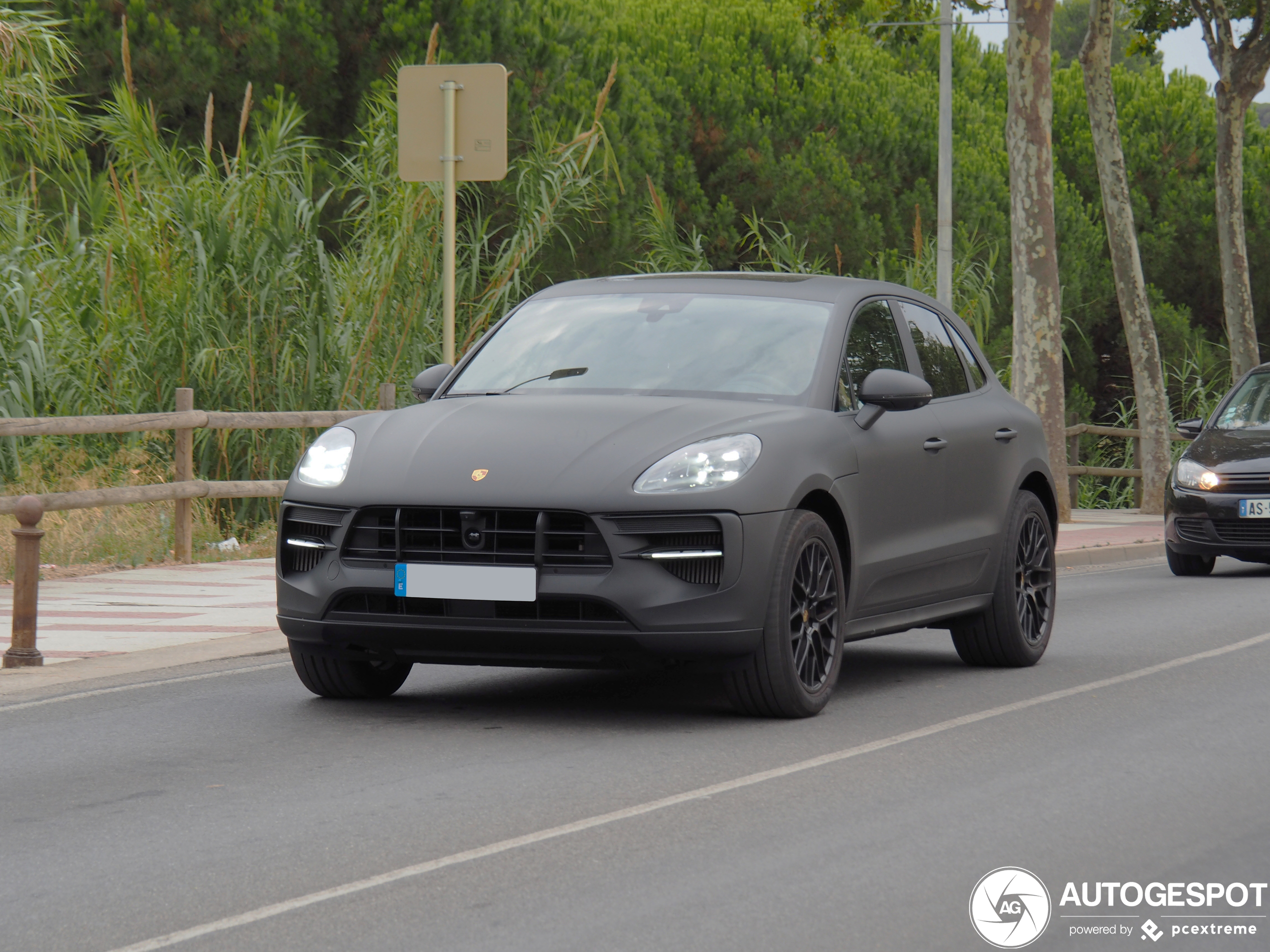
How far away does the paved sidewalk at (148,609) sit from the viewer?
962 cm

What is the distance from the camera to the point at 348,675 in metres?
7.96

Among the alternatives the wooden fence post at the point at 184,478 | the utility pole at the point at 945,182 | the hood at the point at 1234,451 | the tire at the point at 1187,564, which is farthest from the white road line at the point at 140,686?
the utility pole at the point at 945,182

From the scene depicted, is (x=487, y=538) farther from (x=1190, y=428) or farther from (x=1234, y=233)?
(x=1234, y=233)

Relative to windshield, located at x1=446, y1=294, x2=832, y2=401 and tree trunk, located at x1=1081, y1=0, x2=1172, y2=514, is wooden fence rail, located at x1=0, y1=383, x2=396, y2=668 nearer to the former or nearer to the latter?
windshield, located at x1=446, y1=294, x2=832, y2=401

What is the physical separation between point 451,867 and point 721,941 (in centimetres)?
96

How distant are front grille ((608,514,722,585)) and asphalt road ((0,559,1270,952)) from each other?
618mm

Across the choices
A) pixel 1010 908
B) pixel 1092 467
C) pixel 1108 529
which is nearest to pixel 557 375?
pixel 1010 908

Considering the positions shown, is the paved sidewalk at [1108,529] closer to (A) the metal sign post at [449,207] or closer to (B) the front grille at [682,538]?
(A) the metal sign post at [449,207]

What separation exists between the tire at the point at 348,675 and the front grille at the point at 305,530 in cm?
46

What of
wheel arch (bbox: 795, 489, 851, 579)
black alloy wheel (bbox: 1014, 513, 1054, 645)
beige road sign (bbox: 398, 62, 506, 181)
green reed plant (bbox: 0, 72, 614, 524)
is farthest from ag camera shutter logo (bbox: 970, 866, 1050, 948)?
green reed plant (bbox: 0, 72, 614, 524)

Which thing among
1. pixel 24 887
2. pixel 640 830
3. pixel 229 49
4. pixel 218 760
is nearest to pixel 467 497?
pixel 218 760

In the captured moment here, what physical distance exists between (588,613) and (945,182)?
646 inches

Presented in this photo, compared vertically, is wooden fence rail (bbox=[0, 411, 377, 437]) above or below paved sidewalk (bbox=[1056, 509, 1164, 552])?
above

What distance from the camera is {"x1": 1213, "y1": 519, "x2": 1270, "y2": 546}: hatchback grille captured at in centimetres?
1509
